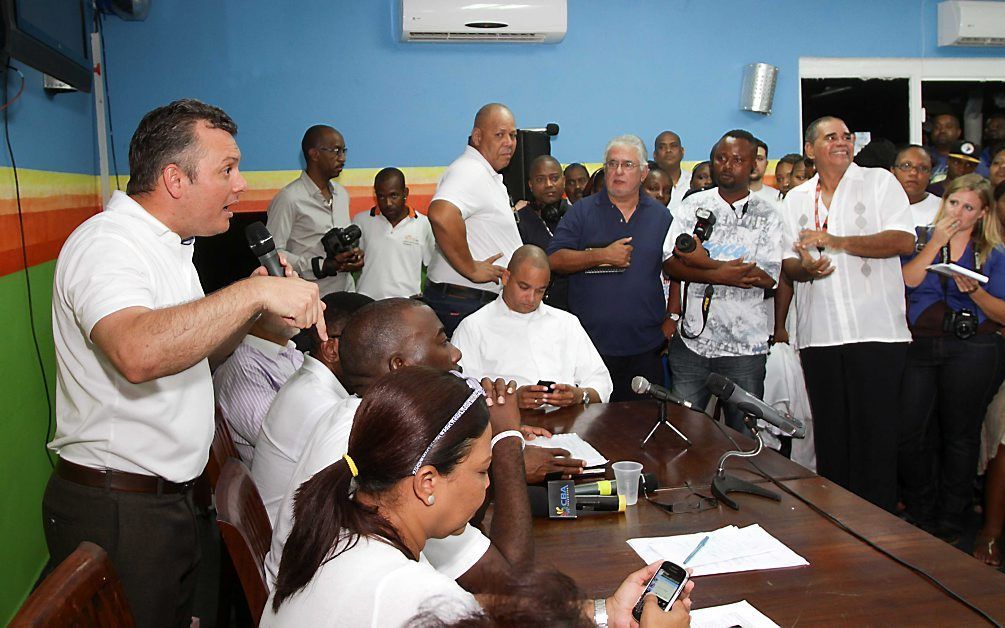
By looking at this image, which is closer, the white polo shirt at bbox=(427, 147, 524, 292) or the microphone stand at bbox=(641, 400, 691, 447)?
the microphone stand at bbox=(641, 400, 691, 447)

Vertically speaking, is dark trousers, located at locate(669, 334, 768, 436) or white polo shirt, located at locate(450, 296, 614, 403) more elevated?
white polo shirt, located at locate(450, 296, 614, 403)

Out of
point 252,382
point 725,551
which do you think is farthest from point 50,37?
point 725,551

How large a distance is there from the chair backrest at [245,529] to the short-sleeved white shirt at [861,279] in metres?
2.52

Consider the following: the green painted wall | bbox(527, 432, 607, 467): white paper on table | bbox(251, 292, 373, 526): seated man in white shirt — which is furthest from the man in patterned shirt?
the green painted wall

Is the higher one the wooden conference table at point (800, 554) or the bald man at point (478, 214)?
the bald man at point (478, 214)

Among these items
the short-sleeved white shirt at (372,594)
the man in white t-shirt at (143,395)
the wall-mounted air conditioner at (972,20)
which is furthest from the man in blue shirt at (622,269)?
the wall-mounted air conditioner at (972,20)

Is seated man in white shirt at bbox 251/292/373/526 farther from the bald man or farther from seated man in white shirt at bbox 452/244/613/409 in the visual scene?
the bald man

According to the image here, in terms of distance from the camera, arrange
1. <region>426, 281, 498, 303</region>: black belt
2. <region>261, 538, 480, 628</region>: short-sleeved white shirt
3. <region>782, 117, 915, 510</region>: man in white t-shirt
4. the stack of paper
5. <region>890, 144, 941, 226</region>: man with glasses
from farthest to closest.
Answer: <region>890, 144, 941, 226</region>: man with glasses < <region>426, 281, 498, 303</region>: black belt < <region>782, 117, 915, 510</region>: man in white t-shirt < the stack of paper < <region>261, 538, 480, 628</region>: short-sleeved white shirt

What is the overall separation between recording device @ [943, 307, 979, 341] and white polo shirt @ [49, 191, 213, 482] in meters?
3.08

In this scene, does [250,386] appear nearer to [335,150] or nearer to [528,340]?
[528,340]

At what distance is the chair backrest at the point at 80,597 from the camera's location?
1057 millimetres

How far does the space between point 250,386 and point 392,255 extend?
7.68 ft

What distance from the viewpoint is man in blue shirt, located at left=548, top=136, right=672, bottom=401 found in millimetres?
3600

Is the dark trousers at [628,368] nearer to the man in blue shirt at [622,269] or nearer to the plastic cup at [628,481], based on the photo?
the man in blue shirt at [622,269]
